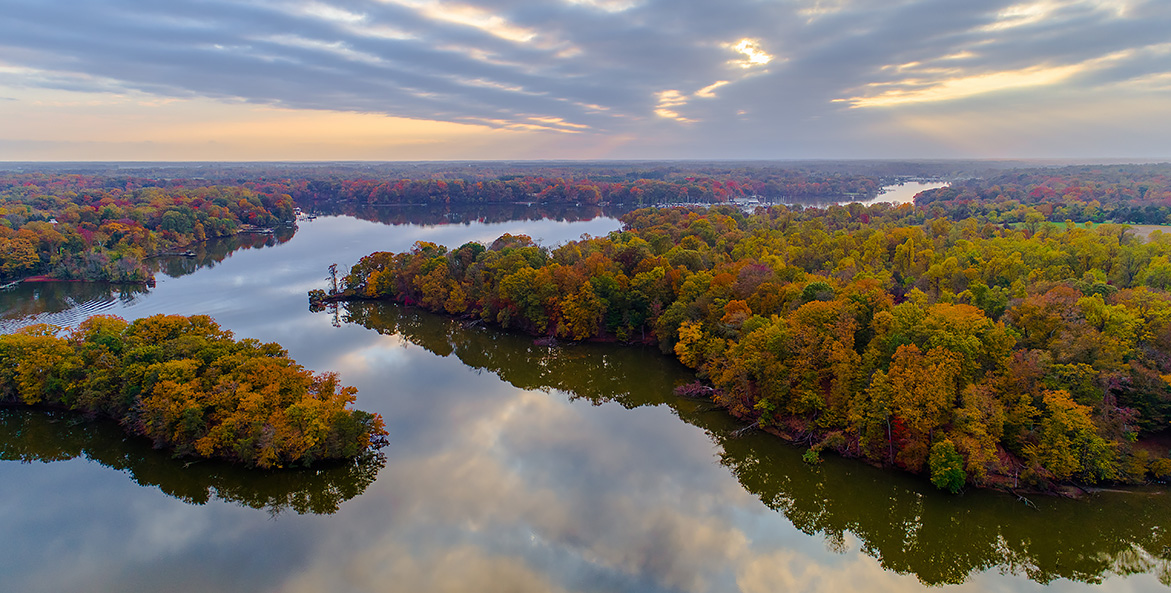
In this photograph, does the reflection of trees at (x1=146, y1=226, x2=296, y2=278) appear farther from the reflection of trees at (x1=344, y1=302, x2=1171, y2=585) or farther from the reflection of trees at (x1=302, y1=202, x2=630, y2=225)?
the reflection of trees at (x1=344, y1=302, x2=1171, y2=585)

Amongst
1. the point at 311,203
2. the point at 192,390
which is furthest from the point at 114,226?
the point at 311,203

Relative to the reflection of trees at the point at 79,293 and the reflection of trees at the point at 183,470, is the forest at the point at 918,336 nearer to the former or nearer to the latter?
the reflection of trees at the point at 183,470

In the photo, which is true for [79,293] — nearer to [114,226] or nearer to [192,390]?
[114,226]

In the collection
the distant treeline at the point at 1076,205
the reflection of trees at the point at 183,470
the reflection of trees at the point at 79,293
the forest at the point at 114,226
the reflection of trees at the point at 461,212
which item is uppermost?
the distant treeline at the point at 1076,205

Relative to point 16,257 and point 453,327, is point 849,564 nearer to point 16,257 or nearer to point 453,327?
point 453,327

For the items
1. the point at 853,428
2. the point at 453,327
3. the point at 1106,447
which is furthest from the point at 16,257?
the point at 1106,447

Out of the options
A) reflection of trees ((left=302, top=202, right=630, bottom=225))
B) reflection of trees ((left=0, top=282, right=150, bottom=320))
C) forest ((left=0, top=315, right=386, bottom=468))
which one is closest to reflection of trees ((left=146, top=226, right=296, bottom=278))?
reflection of trees ((left=0, top=282, right=150, bottom=320))

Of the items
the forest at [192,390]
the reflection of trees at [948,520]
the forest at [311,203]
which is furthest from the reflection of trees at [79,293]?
the reflection of trees at [948,520]
